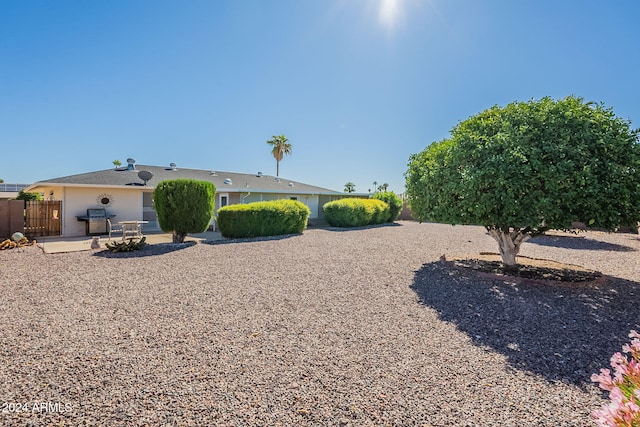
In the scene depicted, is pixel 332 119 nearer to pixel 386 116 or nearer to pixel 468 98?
pixel 386 116

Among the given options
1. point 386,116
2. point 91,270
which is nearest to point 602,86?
point 386,116

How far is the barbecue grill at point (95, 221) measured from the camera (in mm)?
13252

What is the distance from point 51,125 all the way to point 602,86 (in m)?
21.9

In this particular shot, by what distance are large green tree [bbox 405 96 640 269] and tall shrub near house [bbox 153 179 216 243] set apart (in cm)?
886

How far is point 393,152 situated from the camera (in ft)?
60.4

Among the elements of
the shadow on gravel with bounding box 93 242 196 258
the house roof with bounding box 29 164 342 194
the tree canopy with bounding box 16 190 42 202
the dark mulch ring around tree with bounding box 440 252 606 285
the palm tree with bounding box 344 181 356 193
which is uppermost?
the palm tree with bounding box 344 181 356 193

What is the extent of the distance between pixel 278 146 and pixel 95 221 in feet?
81.7

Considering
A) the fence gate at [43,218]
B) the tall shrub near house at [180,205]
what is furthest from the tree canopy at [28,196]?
the tall shrub near house at [180,205]

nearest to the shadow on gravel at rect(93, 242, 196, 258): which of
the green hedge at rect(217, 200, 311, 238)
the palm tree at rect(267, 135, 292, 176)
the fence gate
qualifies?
the green hedge at rect(217, 200, 311, 238)

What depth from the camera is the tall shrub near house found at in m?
10.8

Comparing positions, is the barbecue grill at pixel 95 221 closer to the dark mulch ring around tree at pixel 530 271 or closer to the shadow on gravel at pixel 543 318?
the shadow on gravel at pixel 543 318

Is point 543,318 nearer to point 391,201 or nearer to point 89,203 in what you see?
point 89,203

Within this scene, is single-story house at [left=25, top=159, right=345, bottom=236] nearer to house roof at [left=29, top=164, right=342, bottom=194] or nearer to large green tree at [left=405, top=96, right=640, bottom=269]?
house roof at [left=29, top=164, right=342, bottom=194]

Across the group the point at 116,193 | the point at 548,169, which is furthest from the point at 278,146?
the point at 548,169
